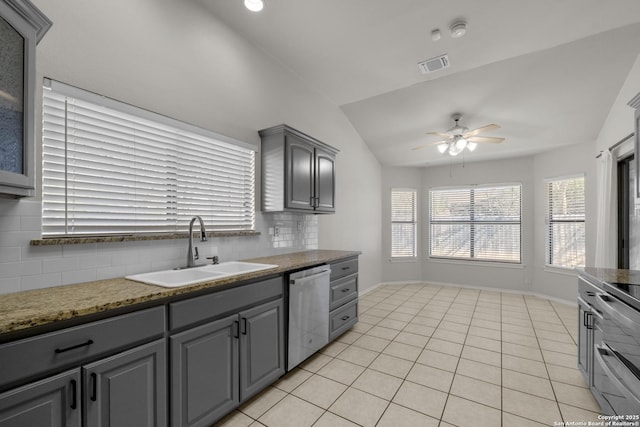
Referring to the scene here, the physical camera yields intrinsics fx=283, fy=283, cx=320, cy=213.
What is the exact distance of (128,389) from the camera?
132 cm

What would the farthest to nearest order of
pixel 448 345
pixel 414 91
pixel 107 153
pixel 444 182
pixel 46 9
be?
1. pixel 444 182
2. pixel 414 91
3. pixel 448 345
4. pixel 107 153
5. pixel 46 9

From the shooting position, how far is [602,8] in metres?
2.46

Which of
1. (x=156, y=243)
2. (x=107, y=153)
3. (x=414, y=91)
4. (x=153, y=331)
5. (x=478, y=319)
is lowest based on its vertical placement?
(x=478, y=319)

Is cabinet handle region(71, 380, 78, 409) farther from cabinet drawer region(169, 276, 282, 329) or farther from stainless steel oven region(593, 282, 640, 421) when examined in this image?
stainless steel oven region(593, 282, 640, 421)

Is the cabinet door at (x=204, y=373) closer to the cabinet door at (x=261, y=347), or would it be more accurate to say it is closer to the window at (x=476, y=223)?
the cabinet door at (x=261, y=347)

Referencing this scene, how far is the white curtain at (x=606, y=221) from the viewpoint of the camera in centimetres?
353

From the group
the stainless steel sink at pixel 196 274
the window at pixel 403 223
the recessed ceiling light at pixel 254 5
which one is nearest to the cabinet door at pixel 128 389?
the stainless steel sink at pixel 196 274

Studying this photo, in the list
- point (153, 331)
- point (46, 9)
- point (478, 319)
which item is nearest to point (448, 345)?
point (478, 319)

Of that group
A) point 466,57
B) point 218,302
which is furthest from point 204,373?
point 466,57

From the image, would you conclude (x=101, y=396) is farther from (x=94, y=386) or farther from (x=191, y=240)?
(x=191, y=240)

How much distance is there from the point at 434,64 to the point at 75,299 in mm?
3759

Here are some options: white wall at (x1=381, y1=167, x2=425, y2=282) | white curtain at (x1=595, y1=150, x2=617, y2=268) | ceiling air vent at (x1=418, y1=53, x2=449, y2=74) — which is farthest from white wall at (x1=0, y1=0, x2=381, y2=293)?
white curtain at (x1=595, y1=150, x2=617, y2=268)

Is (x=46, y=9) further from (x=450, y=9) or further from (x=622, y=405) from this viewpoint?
(x=622, y=405)

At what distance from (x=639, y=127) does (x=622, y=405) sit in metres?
1.96
